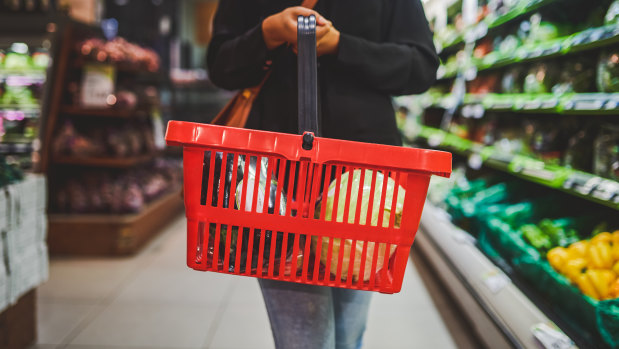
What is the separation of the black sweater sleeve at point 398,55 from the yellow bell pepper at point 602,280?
0.95 metres

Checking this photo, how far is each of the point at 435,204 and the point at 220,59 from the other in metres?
2.74

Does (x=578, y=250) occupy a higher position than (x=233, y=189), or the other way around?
(x=233, y=189)

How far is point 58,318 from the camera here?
2232 millimetres

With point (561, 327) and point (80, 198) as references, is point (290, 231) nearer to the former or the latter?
point (561, 327)

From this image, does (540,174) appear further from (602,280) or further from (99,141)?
(99,141)

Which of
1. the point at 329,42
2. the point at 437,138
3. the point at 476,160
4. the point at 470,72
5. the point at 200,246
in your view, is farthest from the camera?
the point at 437,138

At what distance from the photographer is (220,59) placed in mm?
1011

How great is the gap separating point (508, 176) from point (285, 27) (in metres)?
2.62

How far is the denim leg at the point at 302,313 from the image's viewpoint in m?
0.94

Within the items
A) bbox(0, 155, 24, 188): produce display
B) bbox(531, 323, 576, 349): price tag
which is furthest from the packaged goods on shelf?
bbox(531, 323, 576, 349): price tag

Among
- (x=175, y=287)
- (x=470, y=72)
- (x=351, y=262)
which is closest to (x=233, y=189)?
(x=351, y=262)

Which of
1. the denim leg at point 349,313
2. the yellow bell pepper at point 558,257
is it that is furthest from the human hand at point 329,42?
the yellow bell pepper at point 558,257

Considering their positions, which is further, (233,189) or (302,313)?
(302,313)

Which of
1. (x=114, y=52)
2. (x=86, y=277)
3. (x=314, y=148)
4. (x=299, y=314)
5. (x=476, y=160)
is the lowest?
(x=86, y=277)
